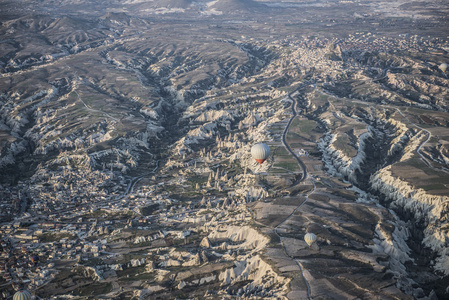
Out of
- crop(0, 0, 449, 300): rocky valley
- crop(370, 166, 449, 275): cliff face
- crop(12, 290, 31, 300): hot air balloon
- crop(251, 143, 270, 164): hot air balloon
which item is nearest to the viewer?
crop(12, 290, 31, 300): hot air balloon

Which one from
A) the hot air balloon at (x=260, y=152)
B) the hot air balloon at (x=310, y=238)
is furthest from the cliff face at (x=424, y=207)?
the hot air balloon at (x=260, y=152)

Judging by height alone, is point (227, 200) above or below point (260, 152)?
below

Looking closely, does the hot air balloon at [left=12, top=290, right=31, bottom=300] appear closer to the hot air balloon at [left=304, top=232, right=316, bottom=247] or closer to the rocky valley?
the rocky valley

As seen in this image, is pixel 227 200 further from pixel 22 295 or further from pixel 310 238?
pixel 22 295

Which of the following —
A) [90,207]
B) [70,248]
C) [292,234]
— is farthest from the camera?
[90,207]

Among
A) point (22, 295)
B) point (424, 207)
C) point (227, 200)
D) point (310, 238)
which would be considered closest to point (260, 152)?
point (227, 200)

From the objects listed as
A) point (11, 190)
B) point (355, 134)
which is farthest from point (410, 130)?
point (11, 190)

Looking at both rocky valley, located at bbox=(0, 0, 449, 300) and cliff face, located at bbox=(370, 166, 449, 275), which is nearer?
rocky valley, located at bbox=(0, 0, 449, 300)

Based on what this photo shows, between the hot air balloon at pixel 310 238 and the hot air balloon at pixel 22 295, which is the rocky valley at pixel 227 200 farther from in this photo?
the hot air balloon at pixel 22 295

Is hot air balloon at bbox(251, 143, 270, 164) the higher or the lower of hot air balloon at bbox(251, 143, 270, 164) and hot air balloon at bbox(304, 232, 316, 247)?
the higher

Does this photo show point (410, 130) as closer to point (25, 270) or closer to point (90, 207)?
point (90, 207)

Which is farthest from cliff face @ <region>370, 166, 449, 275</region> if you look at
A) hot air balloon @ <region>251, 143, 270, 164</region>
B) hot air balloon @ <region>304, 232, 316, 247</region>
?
hot air balloon @ <region>251, 143, 270, 164</region>
